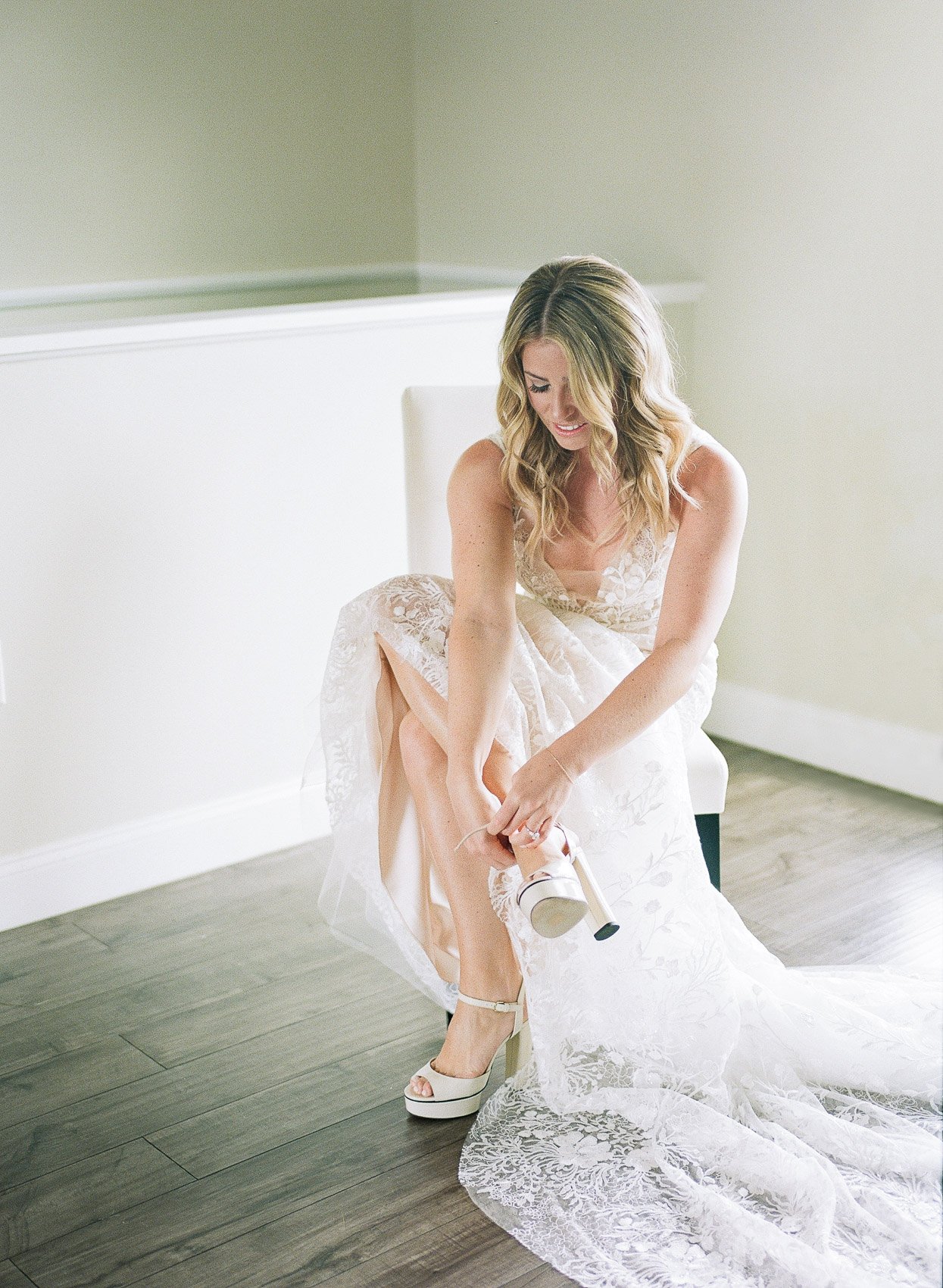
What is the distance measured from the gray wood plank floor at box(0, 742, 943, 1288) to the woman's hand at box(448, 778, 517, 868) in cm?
39

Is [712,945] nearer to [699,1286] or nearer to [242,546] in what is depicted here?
[699,1286]

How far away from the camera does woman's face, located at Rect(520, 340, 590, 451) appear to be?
189cm

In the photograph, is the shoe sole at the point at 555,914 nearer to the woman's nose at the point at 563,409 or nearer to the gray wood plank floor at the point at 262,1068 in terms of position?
Result: the gray wood plank floor at the point at 262,1068

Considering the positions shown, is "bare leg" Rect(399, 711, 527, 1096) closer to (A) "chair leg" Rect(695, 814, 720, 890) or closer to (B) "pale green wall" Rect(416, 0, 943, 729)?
(A) "chair leg" Rect(695, 814, 720, 890)

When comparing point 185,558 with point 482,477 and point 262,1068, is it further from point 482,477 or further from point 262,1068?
point 262,1068

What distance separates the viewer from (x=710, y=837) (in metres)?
2.15

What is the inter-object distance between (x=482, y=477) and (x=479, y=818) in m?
0.52

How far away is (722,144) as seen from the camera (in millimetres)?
3221

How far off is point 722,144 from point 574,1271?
249 cm

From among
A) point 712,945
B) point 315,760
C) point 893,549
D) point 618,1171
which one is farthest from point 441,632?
point 893,549

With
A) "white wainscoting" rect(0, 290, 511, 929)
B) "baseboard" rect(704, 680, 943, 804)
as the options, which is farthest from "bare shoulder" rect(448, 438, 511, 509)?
"baseboard" rect(704, 680, 943, 804)

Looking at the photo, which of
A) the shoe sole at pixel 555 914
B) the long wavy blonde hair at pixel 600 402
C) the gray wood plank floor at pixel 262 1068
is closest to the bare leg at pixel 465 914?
the gray wood plank floor at pixel 262 1068

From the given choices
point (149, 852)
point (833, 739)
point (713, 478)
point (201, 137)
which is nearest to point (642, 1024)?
point (713, 478)

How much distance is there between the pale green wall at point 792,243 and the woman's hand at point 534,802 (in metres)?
1.50
